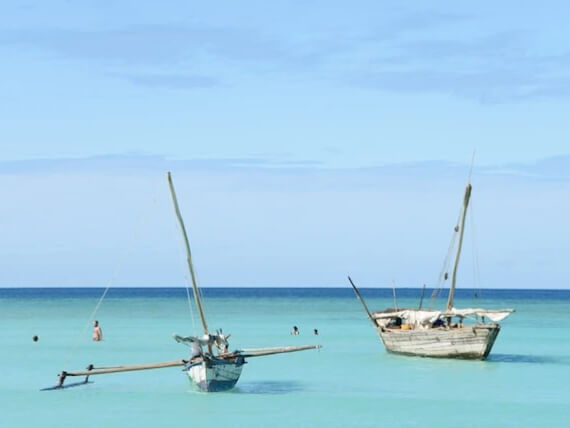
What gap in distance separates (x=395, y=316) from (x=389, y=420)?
62.3 ft

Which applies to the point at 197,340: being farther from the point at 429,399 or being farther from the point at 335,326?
the point at 335,326

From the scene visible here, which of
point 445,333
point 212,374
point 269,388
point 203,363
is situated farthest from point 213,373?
point 445,333

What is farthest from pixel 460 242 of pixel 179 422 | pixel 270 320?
pixel 270 320

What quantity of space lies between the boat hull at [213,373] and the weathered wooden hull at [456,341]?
44.2ft

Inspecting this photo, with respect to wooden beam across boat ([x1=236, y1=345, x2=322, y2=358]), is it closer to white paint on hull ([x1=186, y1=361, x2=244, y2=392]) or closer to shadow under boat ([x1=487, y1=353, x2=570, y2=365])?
white paint on hull ([x1=186, y1=361, x2=244, y2=392])

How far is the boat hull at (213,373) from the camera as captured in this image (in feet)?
120

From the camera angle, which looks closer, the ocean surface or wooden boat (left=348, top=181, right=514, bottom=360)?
the ocean surface

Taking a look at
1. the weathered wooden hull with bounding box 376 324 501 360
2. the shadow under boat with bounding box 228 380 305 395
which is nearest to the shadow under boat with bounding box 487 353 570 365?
the weathered wooden hull with bounding box 376 324 501 360

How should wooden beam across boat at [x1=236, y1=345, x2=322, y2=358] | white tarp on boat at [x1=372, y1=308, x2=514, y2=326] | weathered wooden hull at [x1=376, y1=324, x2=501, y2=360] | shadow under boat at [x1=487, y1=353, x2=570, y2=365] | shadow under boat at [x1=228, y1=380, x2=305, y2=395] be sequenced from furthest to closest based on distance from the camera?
shadow under boat at [x1=487, y1=353, x2=570, y2=365] < white tarp on boat at [x1=372, y1=308, x2=514, y2=326] < weathered wooden hull at [x1=376, y1=324, x2=501, y2=360] < shadow under boat at [x1=228, y1=380, x2=305, y2=395] < wooden beam across boat at [x1=236, y1=345, x2=322, y2=358]

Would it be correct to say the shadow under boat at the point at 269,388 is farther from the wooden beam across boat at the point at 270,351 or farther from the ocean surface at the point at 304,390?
the wooden beam across boat at the point at 270,351

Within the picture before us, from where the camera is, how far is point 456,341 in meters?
47.8

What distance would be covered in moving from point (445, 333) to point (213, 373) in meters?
14.9

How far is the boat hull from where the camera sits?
36.7 meters

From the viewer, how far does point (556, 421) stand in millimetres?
33625
